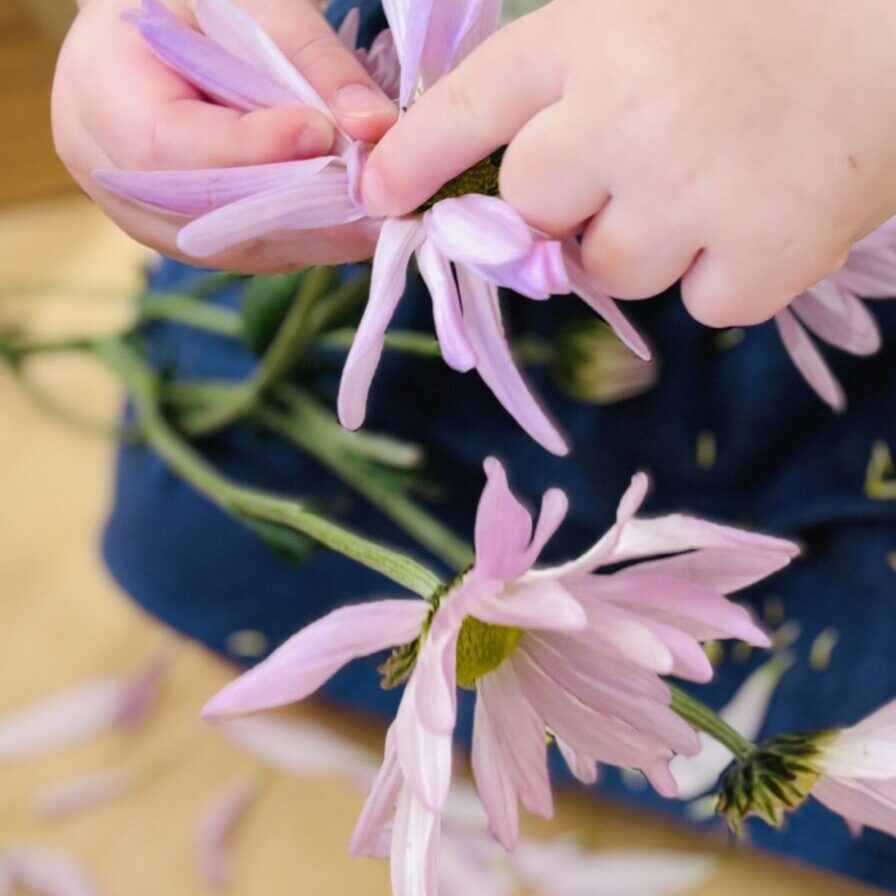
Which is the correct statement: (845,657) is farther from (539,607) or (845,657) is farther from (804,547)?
(539,607)

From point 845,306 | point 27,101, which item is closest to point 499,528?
point 845,306

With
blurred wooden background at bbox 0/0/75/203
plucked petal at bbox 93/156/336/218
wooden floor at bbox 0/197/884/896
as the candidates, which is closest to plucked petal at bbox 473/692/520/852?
plucked petal at bbox 93/156/336/218

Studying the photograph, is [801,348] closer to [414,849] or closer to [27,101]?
[414,849]

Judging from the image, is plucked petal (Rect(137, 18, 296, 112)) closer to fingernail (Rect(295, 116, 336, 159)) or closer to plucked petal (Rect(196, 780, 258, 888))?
fingernail (Rect(295, 116, 336, 159))

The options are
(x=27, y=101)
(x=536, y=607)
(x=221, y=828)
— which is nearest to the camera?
(x=536, y=607)

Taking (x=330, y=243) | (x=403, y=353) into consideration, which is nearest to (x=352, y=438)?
(x=403, y=353)

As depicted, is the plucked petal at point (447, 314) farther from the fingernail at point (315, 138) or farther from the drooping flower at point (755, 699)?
the drooping flower at point (755, 699)

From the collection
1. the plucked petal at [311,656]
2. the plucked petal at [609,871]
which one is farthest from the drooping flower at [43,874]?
the plucked petal at [311,656]
